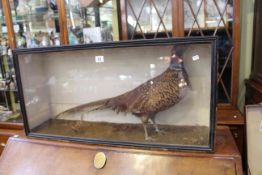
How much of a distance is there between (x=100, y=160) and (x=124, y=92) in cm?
39

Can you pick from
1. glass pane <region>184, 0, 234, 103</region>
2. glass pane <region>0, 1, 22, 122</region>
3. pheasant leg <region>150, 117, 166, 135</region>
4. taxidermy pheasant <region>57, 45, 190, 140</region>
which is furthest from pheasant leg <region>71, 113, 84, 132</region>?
glass pane <region>184, 0, 234, 103</region>

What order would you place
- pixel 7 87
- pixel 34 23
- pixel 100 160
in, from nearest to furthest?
pixel 100 160 < pixel 34 23 < pixel 7 87

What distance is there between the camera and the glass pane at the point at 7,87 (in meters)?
1.94

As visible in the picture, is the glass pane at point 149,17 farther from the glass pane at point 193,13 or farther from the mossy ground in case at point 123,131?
the mossy ground in case at point 123,131

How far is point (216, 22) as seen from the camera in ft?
4.87

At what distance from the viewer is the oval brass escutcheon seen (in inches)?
44.7

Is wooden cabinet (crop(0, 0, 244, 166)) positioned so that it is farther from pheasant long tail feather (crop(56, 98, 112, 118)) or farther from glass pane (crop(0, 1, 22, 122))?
glass pane (crop(0, 1, 22, 122))

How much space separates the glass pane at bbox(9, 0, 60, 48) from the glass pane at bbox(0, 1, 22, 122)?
0.59ft

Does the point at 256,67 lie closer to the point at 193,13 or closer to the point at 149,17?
the point at 193,13

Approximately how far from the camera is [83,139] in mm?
1280

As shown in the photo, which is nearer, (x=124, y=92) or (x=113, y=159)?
Result: (x=113, y=159)

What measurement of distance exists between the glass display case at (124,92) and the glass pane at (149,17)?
0.38m

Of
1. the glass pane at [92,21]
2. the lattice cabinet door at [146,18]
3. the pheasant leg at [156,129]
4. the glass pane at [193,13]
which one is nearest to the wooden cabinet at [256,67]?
the glass pane at [193,13]

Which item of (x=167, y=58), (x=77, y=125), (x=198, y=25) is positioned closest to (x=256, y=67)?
(x=198, y=25)
